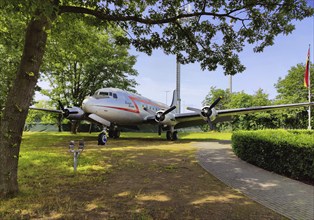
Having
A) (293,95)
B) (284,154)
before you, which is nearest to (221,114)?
(284,154)

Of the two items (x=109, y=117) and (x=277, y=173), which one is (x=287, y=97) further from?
(x=277, y=173)

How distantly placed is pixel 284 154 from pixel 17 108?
8572 millimetres

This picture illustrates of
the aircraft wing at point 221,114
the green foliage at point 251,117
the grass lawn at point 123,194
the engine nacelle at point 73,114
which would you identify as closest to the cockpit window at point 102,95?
the engine nacelle at point 73,114

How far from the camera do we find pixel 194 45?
992cm

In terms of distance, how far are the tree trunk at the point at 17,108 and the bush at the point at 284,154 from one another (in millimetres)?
8183

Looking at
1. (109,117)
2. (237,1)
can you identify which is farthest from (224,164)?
(109,117)

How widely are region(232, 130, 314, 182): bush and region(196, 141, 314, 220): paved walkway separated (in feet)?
1.19

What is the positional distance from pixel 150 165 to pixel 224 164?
3.17 m

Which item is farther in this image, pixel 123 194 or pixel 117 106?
pixel 117 106

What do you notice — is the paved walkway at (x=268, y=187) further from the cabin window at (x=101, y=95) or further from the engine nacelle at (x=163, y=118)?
the cabin window at (x=101, y=95)

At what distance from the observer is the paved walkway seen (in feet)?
18.4

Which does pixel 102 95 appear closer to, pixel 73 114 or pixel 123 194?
pixel 73 114

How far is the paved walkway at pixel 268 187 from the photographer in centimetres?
562

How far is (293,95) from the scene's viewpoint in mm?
46594
